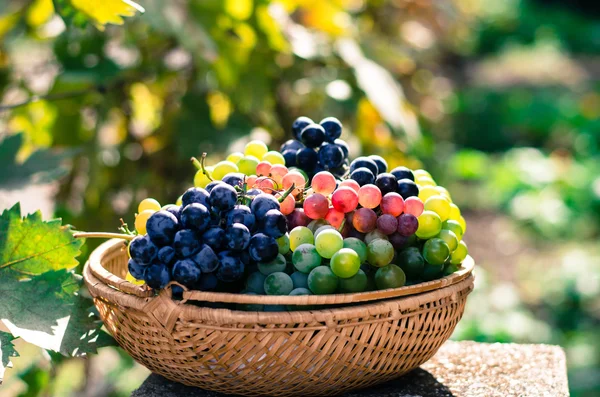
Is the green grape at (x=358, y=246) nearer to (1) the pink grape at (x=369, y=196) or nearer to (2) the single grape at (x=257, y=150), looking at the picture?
(1) the pink grape at (x=369, y=196)

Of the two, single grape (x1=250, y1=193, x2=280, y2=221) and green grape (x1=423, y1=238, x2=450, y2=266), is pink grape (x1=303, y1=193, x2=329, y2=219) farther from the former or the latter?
green grape (x1=423, y1=238, x2=450, y2=266)

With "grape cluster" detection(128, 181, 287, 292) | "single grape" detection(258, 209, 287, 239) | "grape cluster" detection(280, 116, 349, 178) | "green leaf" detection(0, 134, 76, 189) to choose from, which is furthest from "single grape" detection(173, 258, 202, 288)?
"green leaf" detection(0, 134, 76, 189)

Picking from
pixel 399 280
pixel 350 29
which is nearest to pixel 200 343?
pixel 399 280

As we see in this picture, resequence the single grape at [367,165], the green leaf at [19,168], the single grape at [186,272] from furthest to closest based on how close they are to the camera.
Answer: the green leaf at [19,168] → the single grape at [367,165] → the single grape at [186,272]

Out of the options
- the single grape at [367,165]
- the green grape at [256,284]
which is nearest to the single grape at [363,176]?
the single grape at [367,165]

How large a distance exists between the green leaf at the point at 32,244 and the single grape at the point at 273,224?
1.11ft

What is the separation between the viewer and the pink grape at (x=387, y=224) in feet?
3.54

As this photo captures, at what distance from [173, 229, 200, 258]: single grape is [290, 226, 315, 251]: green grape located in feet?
0.50

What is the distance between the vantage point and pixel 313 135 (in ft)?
4.09

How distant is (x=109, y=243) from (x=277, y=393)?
0.44 meters

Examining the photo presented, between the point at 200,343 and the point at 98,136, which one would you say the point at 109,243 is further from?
the point at 98,136

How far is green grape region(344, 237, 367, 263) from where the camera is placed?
106cm

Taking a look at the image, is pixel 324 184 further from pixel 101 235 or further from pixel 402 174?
pixel 101 235

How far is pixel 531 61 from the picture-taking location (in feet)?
33.6
